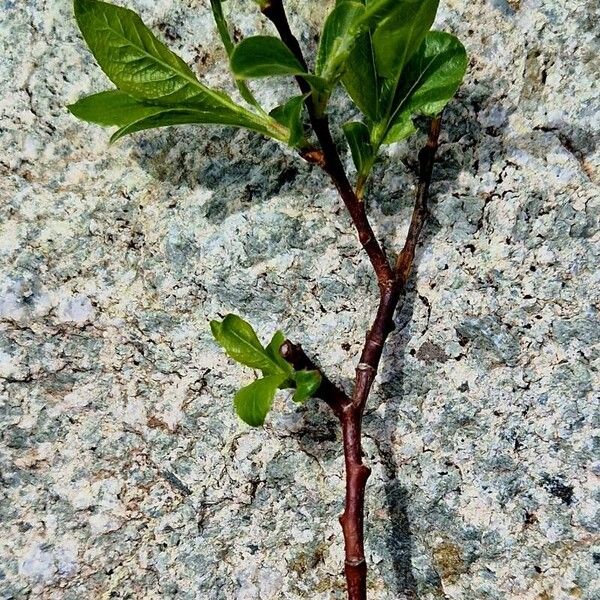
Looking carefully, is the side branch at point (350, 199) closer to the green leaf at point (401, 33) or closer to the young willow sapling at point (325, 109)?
the young willow sapling at point (325, 109)

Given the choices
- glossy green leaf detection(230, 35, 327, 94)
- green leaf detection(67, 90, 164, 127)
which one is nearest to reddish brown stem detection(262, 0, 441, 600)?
glossy green leaf detection(230, 35, 327, 94)

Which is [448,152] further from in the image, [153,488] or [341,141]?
[153,488]

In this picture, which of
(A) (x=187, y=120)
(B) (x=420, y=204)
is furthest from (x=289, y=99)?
(B) (x=420, y=204)

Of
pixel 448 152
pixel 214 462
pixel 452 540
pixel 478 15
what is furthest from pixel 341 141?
pixel 452 540

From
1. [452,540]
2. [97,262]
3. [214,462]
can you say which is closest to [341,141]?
[97,262]

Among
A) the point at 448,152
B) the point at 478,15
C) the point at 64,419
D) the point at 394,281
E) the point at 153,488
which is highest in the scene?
the point at 478,15

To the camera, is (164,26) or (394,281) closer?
(394,281)

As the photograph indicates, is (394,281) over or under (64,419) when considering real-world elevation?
over

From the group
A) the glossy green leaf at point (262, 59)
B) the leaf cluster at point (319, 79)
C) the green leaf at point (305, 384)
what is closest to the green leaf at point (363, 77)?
the leaf cluster at point (319, 79)
